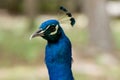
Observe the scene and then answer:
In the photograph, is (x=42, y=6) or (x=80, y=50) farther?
(x=42, y=6)

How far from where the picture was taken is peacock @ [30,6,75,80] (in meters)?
3.40

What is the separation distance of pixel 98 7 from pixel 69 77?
281 inches

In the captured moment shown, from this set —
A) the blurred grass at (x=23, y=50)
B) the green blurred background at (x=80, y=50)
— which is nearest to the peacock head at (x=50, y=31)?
the green blurred background at (x=80, y=50)

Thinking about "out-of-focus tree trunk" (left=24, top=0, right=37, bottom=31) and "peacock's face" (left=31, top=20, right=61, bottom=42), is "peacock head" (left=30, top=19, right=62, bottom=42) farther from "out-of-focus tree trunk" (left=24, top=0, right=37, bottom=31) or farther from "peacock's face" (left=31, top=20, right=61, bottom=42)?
"out-of-focus tree trunk" (left=24, top=0, right=37, bottom=31)

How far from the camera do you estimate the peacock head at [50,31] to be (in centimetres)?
339

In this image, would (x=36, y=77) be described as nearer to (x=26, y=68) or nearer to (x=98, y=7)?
(x=26, y=68)

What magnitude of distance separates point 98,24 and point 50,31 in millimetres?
7276

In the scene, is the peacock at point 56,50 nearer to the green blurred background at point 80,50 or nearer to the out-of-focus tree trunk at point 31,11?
the green blurred background at point 80,50

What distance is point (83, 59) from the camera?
374 inches

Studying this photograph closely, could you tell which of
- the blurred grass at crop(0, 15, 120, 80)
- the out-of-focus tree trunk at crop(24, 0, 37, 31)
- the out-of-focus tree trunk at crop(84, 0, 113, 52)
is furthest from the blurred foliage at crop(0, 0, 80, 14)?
the out-of-focus tree trunk at crop(84, 0, 113, 52)

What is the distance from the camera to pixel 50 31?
339 centimetres

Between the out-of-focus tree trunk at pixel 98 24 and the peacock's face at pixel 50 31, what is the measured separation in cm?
692

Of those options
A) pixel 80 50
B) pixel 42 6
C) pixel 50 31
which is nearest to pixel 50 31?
pixel 50 31

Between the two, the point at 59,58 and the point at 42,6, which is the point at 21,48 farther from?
the point at 42,6
